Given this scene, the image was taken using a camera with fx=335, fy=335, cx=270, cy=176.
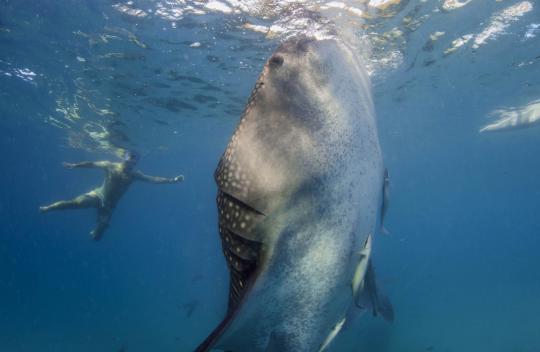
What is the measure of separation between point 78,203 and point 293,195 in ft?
49.7

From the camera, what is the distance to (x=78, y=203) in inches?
551

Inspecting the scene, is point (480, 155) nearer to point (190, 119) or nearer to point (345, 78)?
point (190, 119)

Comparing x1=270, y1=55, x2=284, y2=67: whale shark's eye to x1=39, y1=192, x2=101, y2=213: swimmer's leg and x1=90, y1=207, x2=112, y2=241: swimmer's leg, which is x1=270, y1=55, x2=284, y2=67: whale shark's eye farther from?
x1=90, y1=207, x2=112, y2=241: swimmer's leg

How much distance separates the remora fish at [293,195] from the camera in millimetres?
1238

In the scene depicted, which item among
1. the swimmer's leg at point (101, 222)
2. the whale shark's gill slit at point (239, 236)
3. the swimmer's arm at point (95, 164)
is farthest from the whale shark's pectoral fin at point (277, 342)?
the swimmer's leg at point (101, 222)

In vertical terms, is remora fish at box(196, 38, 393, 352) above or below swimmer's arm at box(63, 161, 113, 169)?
above

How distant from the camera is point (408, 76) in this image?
20875 mm

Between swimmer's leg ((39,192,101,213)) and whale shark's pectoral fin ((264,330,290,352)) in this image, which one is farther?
swimmer's leg ((39,192,101,213))

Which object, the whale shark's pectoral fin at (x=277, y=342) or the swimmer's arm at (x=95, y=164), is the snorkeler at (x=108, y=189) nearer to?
the swimmer's arm at (x=95, y=164)

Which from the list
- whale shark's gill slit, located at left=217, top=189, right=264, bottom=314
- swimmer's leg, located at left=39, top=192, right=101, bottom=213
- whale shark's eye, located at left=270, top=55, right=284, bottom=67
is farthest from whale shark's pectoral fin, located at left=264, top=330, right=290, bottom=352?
swimmer's leg, located at left=39, top=192, right=101, bottom=213

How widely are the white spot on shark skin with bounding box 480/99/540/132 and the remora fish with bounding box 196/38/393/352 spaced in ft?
105

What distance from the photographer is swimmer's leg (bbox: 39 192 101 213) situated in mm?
12788

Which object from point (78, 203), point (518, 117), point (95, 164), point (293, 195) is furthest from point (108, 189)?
point (518, 117)

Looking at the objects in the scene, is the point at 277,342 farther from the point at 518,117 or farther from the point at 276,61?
the point at 518,117
